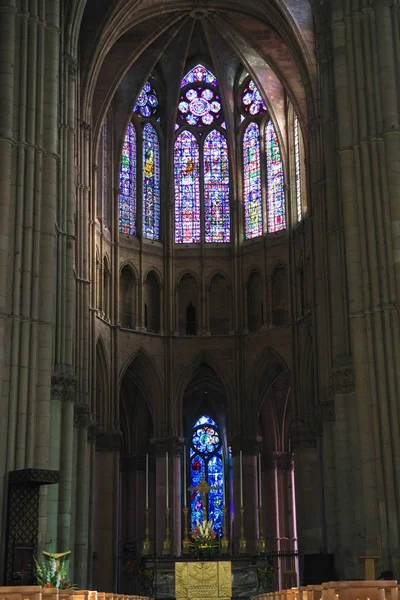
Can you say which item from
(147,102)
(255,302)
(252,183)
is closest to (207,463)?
(255,302)

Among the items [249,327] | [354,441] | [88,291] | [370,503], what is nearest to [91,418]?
[88,291]

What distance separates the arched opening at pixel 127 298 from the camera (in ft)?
134

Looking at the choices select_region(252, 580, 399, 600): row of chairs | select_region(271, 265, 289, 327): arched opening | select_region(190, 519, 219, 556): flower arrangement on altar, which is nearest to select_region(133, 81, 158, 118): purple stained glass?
select_region(271, 265, 289, 327): arched opening

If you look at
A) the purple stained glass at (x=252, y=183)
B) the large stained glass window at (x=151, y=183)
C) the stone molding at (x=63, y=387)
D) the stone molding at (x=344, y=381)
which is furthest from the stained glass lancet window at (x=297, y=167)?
the stone molding at (x=63, y=387)

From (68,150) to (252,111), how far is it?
50.1ft

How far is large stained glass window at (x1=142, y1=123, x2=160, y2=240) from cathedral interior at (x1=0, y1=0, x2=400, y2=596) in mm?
92

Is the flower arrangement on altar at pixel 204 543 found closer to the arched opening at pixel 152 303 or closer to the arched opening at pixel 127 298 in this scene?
the arched opening at pixel 127 298

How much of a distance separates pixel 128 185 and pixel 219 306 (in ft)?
20.4

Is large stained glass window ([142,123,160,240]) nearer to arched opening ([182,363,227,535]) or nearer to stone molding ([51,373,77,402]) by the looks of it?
arched opening ([182,363,227,535])

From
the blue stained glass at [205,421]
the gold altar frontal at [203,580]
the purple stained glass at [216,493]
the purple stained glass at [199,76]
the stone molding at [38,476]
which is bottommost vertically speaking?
the gold altar frontal at [203,580]

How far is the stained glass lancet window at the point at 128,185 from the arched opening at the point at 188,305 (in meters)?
3.02

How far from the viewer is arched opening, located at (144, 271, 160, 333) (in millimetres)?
41875

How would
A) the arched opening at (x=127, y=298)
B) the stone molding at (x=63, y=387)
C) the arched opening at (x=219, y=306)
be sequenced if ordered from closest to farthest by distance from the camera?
the stone molding at (x=63, y=387)
the arched opening at (x=127, y=298)
the arched opening at (x=219, y=306)

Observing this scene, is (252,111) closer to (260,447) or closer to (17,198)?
(260,447)
